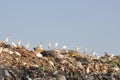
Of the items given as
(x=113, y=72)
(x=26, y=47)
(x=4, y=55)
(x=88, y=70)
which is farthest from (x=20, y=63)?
(x=113, y=72)

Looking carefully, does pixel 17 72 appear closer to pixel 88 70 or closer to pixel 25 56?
pixel 25 56

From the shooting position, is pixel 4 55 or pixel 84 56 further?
pixel 84 56

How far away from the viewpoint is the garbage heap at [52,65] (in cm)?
1390

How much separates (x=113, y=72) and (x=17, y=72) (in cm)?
396

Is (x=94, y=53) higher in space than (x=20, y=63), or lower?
higher

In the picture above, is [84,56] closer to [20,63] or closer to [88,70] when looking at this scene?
[88,70]

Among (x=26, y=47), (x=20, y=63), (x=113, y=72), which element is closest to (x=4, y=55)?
(x=20, y=63)

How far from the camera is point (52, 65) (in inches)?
597

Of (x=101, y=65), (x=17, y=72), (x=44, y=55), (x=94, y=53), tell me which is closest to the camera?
(x=17, y=72)

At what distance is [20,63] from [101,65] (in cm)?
357

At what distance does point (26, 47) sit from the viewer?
15.8 meters

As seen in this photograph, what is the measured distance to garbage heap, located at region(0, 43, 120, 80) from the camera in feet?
45.6

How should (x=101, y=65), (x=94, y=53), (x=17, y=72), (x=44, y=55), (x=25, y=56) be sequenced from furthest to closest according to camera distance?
(x=94, y=53) → (x=101, y=65) → (x=44, y=55) → (x=25, y=56) → (x=17, y=72)

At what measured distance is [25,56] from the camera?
1488 cm
